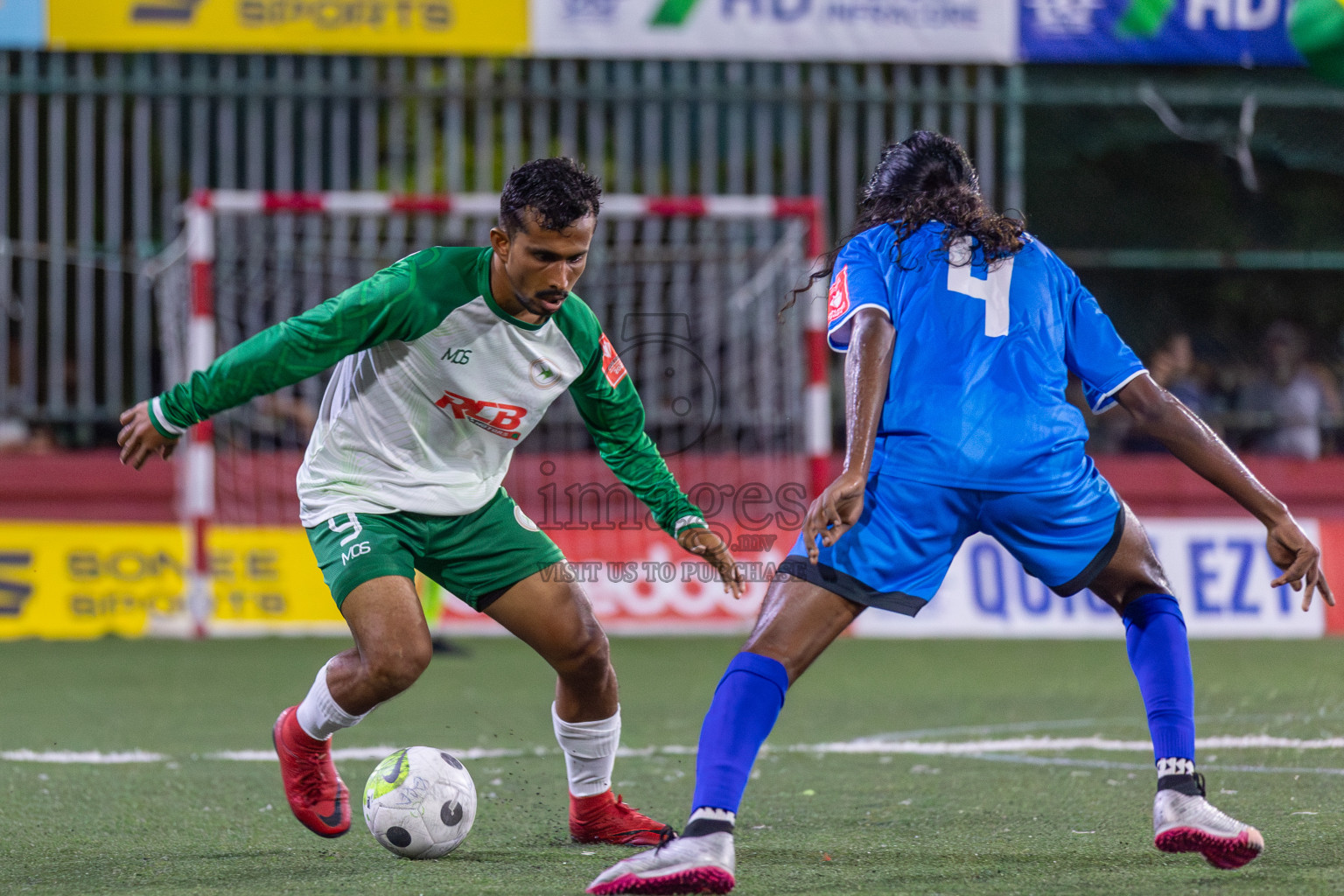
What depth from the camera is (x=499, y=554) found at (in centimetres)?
479

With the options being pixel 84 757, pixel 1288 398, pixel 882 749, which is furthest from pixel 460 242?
pixel 882 749

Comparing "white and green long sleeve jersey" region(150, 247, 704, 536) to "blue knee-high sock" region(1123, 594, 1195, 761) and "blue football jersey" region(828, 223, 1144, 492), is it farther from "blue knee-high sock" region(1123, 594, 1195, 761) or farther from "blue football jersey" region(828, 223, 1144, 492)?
"blue knee-high sock" region(1123, 594, 1195, 761)

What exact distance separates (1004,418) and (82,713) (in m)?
5.22

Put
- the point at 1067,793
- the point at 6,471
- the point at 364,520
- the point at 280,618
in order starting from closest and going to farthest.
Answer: the point at 364,520 < the point at 1067,793 < the point at 280,618 < the point at 6,471

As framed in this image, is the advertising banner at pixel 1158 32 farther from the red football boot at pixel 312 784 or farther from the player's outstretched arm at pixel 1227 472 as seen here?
the red football boot at pixel 312 784

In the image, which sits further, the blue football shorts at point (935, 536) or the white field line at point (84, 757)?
the white field line at point (84, 757)

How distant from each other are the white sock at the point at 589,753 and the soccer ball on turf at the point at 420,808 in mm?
326

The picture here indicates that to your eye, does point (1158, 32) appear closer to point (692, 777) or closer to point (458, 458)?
point (692, 777)

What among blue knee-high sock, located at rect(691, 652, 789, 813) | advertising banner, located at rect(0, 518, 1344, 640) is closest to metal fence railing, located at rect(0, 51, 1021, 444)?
advertising banner, located at rect(0, 518, 1344, 640)

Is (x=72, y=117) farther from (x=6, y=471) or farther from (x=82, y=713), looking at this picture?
(x=82, y=713)

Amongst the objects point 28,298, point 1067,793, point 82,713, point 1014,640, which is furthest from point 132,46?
point 1067,793

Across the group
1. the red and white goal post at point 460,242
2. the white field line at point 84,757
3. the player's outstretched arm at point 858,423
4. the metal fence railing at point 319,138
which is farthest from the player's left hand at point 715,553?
the metal fence railing at point 319,138

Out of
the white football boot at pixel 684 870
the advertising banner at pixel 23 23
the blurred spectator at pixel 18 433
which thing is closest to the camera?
the white football boot at pixel 684 870

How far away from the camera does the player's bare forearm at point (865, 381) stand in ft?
13.0
